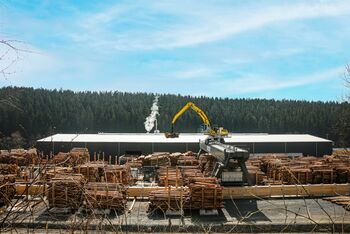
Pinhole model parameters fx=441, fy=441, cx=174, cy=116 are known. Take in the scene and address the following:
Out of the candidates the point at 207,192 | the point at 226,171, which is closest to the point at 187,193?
the point at 207,192

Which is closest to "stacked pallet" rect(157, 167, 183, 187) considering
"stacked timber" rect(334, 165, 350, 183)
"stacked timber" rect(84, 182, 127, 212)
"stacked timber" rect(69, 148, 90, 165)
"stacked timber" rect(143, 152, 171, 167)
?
"stacked timber" rect(84, 182, 127, 212)

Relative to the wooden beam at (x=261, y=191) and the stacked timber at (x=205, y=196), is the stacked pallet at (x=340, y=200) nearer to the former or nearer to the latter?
the wooden beam at (x=261, y=191)

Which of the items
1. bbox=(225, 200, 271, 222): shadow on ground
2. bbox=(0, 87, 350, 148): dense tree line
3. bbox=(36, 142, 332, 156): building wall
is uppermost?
bbox=(0, 87, 350, 148): dense tree line

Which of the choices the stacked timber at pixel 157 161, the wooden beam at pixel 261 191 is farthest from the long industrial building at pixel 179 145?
the wooden beam at pixel 261 191

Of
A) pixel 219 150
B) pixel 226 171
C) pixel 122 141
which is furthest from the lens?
pixel 122 141

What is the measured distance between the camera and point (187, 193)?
24672mm

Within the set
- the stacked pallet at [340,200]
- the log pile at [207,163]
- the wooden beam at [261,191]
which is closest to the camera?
the stacked pallet at [340,200]

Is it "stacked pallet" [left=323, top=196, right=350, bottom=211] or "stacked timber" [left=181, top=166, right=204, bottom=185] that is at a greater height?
"stacked timber" [left=181, top=166, right=204, bottom=185]

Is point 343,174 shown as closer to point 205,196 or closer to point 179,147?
point 205,196

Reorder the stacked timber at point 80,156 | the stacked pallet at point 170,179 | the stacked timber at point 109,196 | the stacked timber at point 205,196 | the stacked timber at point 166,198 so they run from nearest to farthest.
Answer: the stacked timber at point 109,196 → the stacked timber at point 166,198 → the stacked timber at point 205,196 → the stacked pallet at point 170,179 → the stacked timber at point 80,156

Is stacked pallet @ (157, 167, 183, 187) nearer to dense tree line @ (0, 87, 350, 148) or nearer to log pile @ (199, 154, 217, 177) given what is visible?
log pile @ (199, 154, 217, 177)

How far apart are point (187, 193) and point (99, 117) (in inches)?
3697

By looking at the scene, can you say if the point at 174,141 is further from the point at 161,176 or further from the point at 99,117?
the point at 99,117

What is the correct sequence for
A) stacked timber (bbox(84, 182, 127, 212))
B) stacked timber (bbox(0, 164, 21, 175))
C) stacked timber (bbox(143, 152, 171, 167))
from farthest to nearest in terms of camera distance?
stacked timber (bbox(143, 152, 171, 167)) → stacked timber (bbox(0, 164, 21, 175)) → stacked timber (bbox(84, 182, 127, 212))
